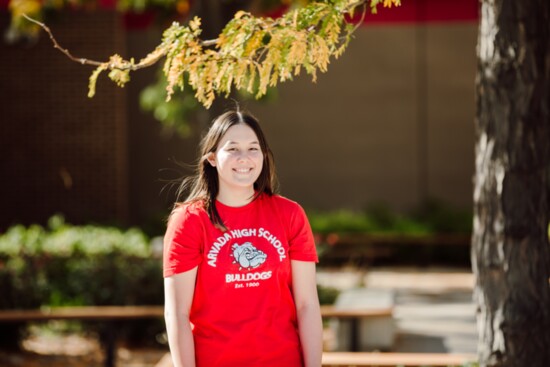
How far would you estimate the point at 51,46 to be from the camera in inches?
620

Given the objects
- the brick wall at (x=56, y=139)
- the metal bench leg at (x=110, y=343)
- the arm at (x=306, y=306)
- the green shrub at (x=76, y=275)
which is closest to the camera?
the arm at (x=306, y=306)

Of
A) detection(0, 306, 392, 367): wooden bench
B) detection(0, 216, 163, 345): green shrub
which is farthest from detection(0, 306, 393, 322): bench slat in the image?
detection(0, 216, 163, 345): green shrub

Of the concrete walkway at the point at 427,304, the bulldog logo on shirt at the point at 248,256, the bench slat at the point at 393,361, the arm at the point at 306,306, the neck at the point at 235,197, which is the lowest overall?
the concrete walkway at the point at 427,304

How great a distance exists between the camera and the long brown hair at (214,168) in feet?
11.0

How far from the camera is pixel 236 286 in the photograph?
3.20 metres

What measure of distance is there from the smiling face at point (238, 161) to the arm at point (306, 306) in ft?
1.07

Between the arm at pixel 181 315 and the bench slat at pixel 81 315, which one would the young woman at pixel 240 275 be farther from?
the bench slat at pixel 81 315

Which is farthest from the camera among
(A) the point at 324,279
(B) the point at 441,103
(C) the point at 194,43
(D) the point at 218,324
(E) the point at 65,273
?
(B) the point at 441,103

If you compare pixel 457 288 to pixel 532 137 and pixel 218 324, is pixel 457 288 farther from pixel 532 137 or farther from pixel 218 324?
pixel 218 324

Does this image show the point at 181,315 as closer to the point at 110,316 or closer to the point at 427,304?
the point at 110,316

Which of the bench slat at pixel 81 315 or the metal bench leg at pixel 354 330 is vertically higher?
the bench slat at pixel 81 315

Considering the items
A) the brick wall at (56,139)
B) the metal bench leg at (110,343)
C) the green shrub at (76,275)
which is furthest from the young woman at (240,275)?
the brick wall at (56,139)

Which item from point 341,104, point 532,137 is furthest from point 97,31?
point 532,137

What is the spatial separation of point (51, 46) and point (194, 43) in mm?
12587
